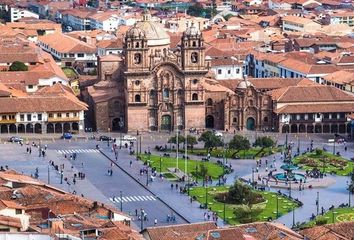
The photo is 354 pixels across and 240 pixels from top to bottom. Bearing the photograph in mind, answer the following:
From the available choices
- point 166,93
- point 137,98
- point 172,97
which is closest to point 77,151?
point 137,98

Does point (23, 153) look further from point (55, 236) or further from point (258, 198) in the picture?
point (55, 236)

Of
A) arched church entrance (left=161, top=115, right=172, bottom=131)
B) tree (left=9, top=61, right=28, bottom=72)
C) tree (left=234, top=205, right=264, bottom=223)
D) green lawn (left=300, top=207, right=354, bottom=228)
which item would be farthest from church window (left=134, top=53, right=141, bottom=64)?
tree (left=234, top=205, right=264, bottom=223)

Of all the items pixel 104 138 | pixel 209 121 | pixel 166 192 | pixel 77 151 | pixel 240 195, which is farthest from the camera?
pixel 209 121

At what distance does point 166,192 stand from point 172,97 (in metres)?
25.2

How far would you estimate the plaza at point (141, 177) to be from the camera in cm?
7138

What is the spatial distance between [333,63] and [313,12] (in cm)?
6402

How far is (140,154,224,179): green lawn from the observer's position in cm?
8381

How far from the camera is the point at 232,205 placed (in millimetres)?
72688

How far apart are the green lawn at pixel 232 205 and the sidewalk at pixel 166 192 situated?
0.89 metres

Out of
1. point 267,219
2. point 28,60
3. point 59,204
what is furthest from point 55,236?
point 28,60

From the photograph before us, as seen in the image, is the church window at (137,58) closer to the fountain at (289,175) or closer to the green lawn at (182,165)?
the green lawn at (182,165)

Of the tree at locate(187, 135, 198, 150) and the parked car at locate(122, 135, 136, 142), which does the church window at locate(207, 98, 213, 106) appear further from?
the tree at locate(187, 135, 198, 150)

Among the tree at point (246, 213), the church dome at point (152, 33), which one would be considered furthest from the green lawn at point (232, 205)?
the church dome at point (152, 33)

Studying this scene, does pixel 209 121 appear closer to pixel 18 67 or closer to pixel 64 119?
pixel 64 119
